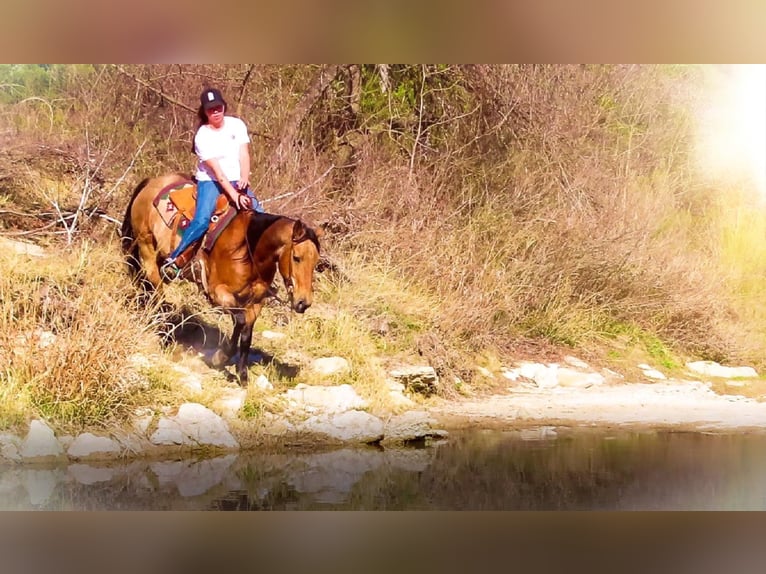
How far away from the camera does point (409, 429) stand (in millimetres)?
5379

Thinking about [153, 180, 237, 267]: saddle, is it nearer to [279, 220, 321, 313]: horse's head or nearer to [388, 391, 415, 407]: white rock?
[279, 220, 321, 313]: horse's head

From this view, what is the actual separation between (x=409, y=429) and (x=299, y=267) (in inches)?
41.0

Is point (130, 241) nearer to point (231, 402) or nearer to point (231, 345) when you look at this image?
A: point (231, 345)

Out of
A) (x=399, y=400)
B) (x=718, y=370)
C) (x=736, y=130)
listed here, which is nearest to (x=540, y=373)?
(x=399, y=400)

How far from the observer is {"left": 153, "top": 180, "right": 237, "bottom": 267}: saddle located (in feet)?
17.7

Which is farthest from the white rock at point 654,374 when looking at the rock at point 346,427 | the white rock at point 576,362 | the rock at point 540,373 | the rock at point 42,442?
the rock at point 42,442

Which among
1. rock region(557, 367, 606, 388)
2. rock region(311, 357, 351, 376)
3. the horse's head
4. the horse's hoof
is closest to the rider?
the horse's head

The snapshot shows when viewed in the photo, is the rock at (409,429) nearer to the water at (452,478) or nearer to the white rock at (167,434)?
the water at (452,478)

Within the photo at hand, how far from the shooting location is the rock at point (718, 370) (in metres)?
5.75

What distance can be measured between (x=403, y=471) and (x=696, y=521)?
148 centimetres

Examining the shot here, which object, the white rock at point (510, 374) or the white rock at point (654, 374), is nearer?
the white rock at point (510, 374)

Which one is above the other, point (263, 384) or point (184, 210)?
point (184, 210)

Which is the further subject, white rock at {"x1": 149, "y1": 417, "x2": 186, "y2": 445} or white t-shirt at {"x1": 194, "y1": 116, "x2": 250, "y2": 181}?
white t-shirt at {"x1": 194, "y1": 116, "x2": 250, "y2": 181}
